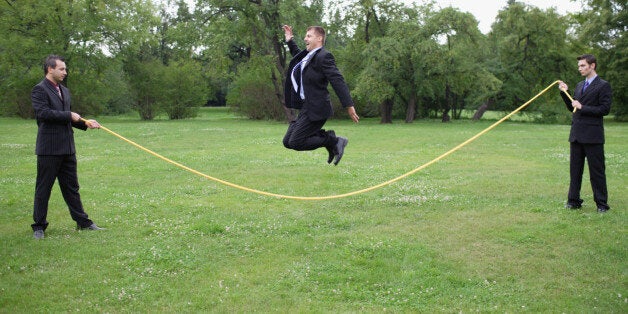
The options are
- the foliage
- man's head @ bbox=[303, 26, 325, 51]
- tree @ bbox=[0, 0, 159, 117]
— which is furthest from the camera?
the foliage

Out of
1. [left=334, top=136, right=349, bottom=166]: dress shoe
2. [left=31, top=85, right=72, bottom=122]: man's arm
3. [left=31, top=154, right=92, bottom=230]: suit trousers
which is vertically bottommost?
[left=31, top=154, right=92, bottom=230]: suit trousers

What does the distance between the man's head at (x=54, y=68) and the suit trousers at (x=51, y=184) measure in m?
1.34

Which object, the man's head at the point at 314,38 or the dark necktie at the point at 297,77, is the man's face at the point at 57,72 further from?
the man's head at the point at 314,38

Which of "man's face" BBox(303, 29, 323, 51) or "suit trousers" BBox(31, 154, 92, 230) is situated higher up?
"man's face" BBox(303, 29, 323, 51)

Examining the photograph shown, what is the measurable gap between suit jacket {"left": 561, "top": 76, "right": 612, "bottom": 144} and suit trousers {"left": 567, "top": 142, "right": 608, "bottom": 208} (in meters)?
0.18

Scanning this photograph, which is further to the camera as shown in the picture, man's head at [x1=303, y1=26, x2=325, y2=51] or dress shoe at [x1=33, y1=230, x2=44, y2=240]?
dress shoe at [x1=33, y1=230, x2=44, y2=240]

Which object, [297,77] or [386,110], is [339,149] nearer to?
[297,77]

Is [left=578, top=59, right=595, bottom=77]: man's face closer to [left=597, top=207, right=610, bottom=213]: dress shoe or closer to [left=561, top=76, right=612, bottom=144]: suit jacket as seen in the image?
[left=561, top=76, right=612, bottom=144]: suit jacket

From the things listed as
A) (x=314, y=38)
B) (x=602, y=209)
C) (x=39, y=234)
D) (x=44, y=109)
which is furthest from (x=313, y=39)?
(x=602, y=209)

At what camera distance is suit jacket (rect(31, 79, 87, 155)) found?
8328mm

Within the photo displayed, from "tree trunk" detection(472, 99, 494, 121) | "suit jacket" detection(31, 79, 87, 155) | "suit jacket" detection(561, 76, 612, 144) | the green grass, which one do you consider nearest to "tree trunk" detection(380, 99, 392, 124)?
"tree trunk" detection(472, 99, 494, 121)

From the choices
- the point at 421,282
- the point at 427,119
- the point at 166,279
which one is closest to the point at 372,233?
the point at 421,282

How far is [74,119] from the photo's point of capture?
333 inches

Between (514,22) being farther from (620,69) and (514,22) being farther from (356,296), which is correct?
(356,296)
